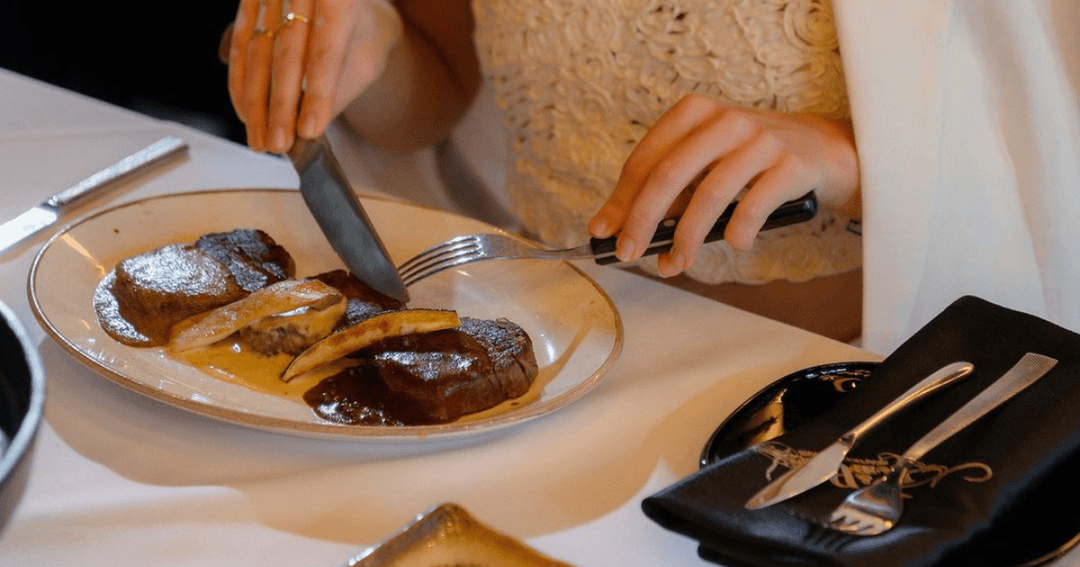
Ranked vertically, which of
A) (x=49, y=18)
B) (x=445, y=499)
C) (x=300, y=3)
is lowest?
(x=49, y=18)

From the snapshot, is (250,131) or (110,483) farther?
(250,131)

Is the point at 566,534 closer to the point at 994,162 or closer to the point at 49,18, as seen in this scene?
the point at 994,162

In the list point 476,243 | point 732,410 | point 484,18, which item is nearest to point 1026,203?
point 732,410

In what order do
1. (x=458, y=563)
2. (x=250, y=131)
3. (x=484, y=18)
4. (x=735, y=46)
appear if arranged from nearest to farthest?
1. (x=458, y=563)
2. (x=250, y=131)
3. (x=735, y=46)
4. (x=484, y=18)

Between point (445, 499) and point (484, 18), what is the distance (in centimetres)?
77

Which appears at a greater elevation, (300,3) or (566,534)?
→ (300,3)

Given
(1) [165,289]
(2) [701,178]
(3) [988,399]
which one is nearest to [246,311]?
(1) [165,289]

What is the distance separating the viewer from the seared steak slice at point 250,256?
0.88 metres

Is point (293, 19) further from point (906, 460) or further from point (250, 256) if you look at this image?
point (906, 460)

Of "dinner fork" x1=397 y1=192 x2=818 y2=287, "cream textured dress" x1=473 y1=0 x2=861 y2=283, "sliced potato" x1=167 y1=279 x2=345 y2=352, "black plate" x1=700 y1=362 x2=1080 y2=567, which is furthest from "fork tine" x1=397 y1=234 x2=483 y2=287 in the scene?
"cream textured dress" x1=473 y1=0 x2=861 y2=283

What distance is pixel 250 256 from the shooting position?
915 millimetres

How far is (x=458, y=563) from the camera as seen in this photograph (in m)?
0.59

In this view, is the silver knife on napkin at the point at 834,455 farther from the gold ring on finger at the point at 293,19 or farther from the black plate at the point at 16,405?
the gold ring on finger at the point at 293,19

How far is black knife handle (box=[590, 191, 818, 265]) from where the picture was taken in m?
0.90
